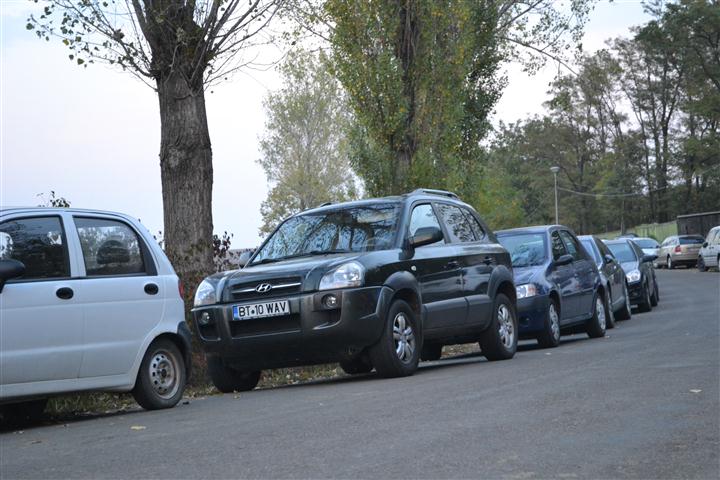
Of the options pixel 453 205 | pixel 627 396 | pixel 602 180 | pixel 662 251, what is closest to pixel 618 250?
pixel 453 205

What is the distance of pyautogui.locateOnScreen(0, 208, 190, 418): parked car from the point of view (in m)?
9.09

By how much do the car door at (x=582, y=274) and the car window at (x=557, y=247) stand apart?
0.21 meters

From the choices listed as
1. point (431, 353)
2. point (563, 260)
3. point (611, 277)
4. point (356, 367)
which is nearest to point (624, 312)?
point (611, 277)

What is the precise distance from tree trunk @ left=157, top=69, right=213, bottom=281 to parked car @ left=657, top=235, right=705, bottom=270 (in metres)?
43.6

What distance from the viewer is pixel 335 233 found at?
41.3ft

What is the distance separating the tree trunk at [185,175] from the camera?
584 inches

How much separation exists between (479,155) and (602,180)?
7201 cm

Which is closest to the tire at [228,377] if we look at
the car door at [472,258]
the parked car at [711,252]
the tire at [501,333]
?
the car door at [472,258]

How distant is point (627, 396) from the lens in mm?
8953

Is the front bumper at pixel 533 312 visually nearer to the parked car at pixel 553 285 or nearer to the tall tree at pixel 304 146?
the parked car at pixel 553 285

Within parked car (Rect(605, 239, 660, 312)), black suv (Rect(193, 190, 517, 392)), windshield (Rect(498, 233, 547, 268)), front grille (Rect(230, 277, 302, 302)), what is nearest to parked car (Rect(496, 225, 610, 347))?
windshield (Rect(498, 233, 547, 268))

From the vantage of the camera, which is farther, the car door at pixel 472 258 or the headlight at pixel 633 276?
the headlight at pixel 633 276

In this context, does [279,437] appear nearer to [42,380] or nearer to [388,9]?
[42,380]

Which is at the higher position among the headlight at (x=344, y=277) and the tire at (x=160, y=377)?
the headlight at (x=344, y=277)
